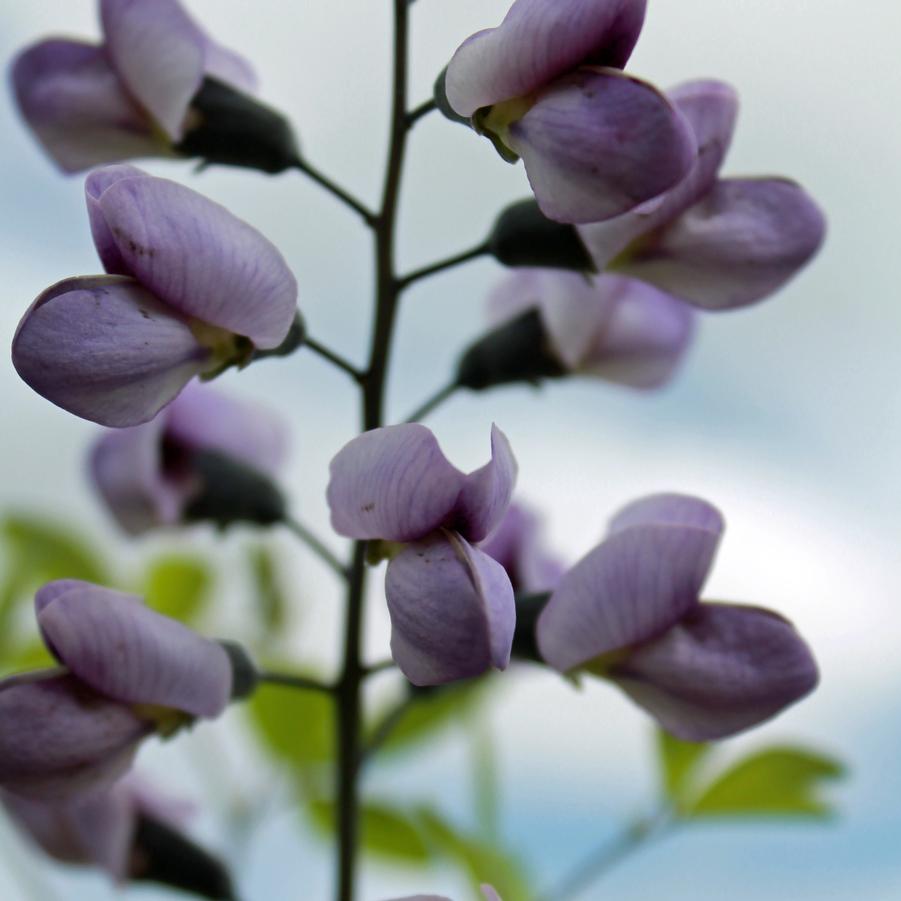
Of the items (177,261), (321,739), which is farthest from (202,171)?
(321,739)

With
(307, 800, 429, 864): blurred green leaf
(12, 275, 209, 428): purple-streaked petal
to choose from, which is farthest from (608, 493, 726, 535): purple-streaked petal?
(307, 800, 429, 864): blurred green leaf

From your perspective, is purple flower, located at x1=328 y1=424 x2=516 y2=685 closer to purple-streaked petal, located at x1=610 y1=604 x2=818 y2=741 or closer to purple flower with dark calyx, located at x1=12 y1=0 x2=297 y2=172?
purple-streaked petal, located at x1=610 y1=604 x2=818 y2=741

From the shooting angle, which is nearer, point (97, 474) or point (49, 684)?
point (49, 684)

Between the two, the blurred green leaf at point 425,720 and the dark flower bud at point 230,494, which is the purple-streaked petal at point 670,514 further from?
the blurred green leaf at point 425,720

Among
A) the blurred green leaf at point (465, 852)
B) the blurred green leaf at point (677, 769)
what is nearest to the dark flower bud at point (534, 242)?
the blurred green leaf at point (465, 852)

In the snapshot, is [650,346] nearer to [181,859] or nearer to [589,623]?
[589,623]
